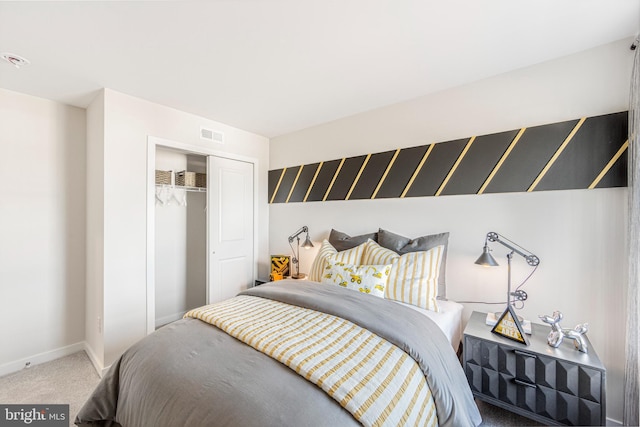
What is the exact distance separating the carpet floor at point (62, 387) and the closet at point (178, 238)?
865 millimetres

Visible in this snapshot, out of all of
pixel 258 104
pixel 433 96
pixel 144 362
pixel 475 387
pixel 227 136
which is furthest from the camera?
pixel 227 136

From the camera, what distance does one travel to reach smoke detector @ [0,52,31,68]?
1767 millimetres

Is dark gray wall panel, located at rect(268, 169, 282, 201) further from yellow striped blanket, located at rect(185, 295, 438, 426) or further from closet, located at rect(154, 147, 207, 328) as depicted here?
yellow striped blanket, located at rect(185, 295, 438, 426)

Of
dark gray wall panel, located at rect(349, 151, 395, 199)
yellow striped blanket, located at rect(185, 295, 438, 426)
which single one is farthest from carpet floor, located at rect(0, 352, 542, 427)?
dark gray wall panel, located at rect(349, 151, 395, 199)

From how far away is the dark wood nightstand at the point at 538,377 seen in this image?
135 cm

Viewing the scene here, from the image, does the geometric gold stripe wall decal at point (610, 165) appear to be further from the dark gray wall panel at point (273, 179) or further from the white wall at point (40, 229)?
the white wall at point (40, 229)

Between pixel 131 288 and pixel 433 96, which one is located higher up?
pixel 433 96

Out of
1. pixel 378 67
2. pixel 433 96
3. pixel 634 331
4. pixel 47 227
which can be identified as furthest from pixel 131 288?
→ pixel 634 331

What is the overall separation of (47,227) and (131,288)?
101 cm

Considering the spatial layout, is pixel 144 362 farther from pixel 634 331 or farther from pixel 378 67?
pixel 634 331

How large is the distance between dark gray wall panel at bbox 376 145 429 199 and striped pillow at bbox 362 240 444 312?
0.71m

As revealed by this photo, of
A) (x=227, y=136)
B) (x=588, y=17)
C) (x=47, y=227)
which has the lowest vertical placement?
(x=47, y=227)

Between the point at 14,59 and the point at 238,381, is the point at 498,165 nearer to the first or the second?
the point at 238,381

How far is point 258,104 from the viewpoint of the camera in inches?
102
